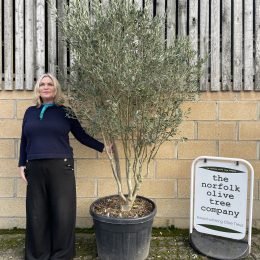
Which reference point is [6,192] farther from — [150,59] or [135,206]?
[150,59]

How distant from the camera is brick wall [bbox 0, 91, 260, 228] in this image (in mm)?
4176

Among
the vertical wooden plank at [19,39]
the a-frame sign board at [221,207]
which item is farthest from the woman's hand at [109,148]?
the vertical wooden plank at [19,39]

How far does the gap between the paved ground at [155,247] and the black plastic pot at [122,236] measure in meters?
0.28

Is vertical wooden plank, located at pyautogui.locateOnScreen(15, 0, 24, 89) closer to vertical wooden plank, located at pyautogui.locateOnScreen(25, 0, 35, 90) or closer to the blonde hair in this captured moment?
vertical wooden plank, located at pyautogui.locateOnScreen(25, 0, 35, 90)

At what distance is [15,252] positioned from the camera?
12.6 ft

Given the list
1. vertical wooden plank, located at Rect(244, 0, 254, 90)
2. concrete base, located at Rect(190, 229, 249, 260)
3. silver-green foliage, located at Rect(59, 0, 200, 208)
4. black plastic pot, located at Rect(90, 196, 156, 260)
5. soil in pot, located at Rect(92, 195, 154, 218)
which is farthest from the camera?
vertical wooden plank, located at Rect(244, 0, 254, 90)

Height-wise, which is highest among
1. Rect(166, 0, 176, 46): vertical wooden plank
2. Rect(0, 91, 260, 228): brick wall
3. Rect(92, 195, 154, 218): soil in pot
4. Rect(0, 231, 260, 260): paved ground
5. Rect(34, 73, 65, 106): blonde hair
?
Rect(166, 0, 176, 46): vertical wooden plank

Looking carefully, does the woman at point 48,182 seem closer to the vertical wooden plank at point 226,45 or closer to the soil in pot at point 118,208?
the soil in pot at point 118,208

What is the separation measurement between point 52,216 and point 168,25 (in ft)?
7.88

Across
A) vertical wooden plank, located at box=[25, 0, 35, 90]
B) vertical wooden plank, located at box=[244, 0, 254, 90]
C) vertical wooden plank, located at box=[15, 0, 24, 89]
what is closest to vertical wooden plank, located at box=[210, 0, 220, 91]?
vertical wooden plank, located at box=[244, 0, 254, 90]

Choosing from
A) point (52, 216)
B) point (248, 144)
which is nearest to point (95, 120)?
point (52, 216)

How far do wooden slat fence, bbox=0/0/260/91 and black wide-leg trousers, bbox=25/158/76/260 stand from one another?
1.18 metres

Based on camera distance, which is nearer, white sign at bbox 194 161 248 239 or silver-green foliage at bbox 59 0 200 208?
silver-green foliage at bbox 59 0 200 208

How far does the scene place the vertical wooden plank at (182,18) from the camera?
4125 mm
